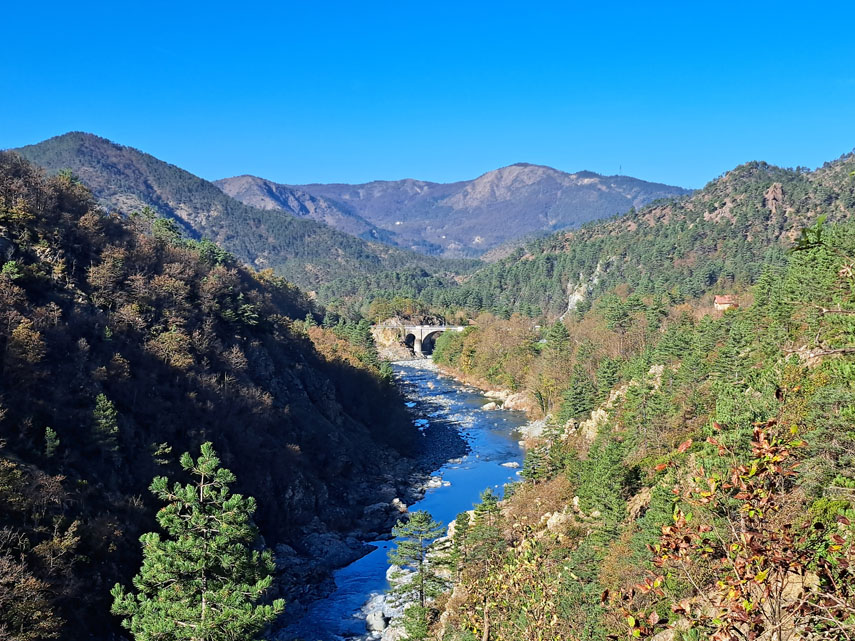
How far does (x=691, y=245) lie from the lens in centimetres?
15188

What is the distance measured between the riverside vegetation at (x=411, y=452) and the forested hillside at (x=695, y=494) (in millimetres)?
90

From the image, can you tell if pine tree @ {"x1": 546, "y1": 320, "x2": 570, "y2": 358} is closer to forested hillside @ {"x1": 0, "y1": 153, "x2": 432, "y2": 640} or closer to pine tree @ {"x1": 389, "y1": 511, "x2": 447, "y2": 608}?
forested hillside @ {"x1": 0, "y1": 153, "x2": 432, "y2": 640}

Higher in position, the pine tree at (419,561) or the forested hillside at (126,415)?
the forested hillside at (126,415)

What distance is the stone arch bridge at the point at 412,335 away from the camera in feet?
479

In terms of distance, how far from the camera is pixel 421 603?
31.4 m

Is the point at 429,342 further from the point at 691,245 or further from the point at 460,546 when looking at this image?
the point at 460,546

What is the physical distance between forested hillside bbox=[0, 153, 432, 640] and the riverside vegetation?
17cm

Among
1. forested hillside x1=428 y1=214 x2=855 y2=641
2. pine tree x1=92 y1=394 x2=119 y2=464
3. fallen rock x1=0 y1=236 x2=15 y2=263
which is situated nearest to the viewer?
forested hillside x1=428 y1=214 x2=855 y2=641

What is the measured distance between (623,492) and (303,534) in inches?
887

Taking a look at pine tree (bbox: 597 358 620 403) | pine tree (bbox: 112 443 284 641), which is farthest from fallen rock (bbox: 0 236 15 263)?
pine tree (bbox: 597 358 620 403)

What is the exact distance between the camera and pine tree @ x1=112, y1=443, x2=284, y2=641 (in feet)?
59.5

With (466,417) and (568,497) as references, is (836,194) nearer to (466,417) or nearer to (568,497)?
(466,417)

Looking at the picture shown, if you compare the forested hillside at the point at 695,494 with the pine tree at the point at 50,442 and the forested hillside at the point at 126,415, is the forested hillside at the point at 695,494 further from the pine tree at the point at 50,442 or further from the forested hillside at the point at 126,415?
the pine tree at the point at 50,442

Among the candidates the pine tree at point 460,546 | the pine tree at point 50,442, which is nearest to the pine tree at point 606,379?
the pine tree at point 460,546
